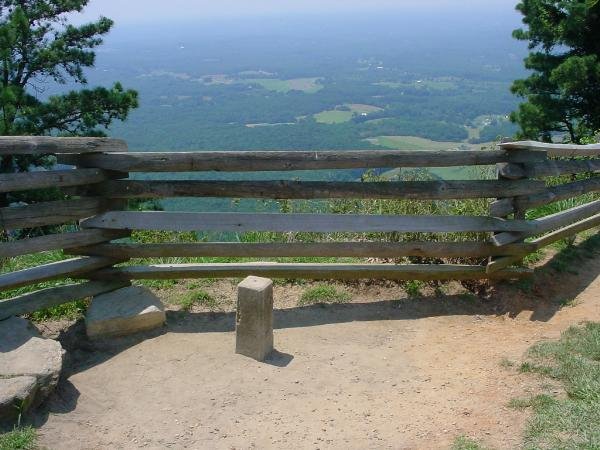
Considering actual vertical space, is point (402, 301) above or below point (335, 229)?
below

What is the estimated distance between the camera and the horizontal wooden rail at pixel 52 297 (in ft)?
16.8

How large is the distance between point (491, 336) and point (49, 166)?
13.6 m

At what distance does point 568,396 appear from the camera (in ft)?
13.8

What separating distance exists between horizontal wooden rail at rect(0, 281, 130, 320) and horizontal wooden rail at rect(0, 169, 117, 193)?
36.4 inches

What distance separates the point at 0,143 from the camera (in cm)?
476

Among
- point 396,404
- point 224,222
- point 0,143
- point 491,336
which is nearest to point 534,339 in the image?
point 491,336

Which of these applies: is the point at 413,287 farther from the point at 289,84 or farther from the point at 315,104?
the point at 289,84

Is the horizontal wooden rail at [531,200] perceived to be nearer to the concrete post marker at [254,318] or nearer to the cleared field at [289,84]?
the concrete post marker at [254,318]

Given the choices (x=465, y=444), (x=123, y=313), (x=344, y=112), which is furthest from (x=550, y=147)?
(x=344, y=112)

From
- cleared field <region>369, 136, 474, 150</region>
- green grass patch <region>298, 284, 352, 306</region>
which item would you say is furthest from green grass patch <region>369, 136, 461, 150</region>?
green grass patch <region>298, 284, 352, 306</region>

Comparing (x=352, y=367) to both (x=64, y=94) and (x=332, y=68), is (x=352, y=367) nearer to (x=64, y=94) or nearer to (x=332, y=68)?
(x=64, y=94)

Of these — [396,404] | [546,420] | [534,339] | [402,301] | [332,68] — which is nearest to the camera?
[546,420]

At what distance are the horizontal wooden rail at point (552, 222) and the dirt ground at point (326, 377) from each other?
60 centimetres

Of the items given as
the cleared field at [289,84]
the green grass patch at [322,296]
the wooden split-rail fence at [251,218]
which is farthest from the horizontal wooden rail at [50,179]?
the cleared field at [289,84]
